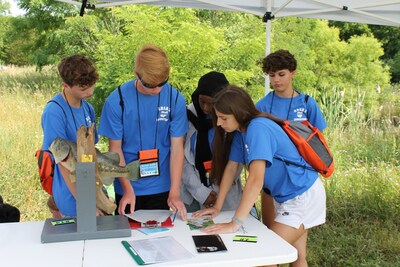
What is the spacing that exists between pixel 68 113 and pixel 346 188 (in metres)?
3.75

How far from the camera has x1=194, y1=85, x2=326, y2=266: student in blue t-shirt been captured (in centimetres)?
214

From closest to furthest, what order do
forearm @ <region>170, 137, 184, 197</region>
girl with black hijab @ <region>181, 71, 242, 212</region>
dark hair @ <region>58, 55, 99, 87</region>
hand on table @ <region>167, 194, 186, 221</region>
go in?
dark hair @ <region>58, 55, 99, 87</region>
hand on table @ <region>167, 194, 186, 221</region>
forearm @ <region>170, 137, 184, 197</region>
girl with black hijab @ <region>181, 71, 242, 212</region>

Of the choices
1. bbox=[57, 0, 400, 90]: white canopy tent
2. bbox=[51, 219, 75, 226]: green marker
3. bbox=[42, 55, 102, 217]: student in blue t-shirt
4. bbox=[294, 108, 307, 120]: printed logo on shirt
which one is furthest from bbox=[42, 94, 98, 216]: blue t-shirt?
bbox=[57, 0, 400, 90]: white canopy tent

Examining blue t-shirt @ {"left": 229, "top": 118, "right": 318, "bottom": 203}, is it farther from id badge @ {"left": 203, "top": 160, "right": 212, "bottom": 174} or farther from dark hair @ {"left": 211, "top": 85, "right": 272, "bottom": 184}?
id badge @ {"left": 203, "top": 160, "right": 212, "bottom": 174}

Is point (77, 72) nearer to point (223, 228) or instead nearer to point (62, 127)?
point (62, 127)

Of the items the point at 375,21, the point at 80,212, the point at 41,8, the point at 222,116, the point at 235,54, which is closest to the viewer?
the point at 80,212

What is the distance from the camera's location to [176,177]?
249 centimetres

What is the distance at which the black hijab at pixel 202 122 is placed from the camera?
256 centimetres

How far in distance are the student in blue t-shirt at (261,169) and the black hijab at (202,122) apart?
185mm

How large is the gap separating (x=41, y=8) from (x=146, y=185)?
39.5ft

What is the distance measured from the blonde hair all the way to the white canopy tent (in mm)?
1961

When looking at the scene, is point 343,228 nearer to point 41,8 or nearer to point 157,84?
point 157,84

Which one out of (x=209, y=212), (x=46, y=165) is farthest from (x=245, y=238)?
(x=46, y=165)

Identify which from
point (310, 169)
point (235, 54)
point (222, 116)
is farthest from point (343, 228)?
point (235, 54)
